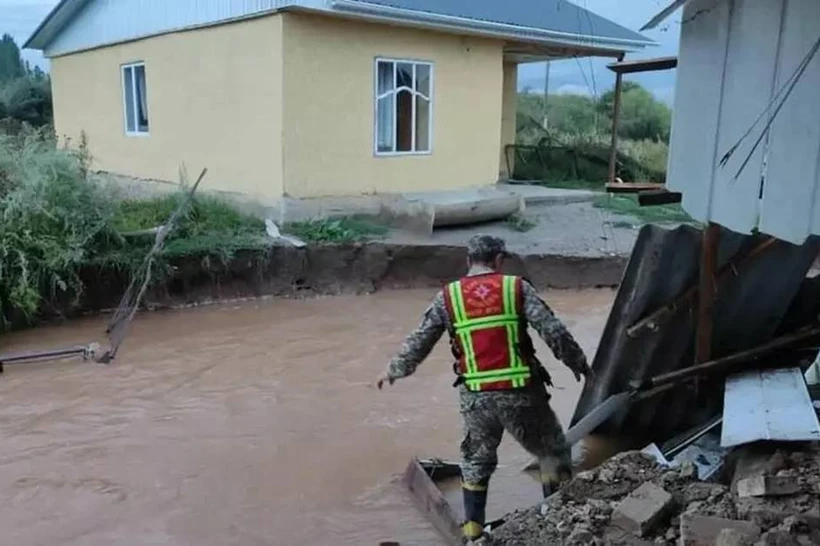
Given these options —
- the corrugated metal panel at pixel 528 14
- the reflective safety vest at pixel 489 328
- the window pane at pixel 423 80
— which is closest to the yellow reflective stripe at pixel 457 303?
the reflective safety vest at pixel 489 328

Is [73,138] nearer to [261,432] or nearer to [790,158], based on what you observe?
[261,432]

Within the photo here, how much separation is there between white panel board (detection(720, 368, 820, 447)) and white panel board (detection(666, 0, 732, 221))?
122 cm

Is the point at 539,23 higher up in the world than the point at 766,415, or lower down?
higher up

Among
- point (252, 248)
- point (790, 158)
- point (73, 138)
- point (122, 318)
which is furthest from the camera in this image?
point (73, 138)

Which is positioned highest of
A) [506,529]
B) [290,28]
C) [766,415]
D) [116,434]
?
[290,28]

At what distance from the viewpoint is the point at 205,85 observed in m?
12.9

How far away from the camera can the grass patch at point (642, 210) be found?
12.9m

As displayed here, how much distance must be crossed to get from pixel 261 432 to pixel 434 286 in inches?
208

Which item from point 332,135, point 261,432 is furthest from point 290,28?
point 261,432

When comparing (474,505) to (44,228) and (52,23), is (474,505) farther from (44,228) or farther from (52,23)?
(52,23)

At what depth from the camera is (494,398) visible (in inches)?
153

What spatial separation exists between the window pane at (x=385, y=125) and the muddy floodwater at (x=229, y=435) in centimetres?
399

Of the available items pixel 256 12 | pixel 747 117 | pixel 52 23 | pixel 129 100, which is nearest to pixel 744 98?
pixel 747 117

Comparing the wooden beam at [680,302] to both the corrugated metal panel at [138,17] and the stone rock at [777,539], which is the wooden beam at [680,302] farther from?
the corrugated metal panel at [138,17]
